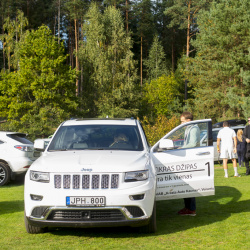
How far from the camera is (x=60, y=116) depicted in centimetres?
4084

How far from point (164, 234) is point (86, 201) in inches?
54.6

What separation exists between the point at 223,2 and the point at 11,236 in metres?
38.1

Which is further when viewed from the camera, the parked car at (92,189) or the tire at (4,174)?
the tire at (4,174)

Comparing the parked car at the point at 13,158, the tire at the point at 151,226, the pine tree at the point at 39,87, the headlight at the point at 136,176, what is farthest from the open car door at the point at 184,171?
the pine tree at the point at 39,87

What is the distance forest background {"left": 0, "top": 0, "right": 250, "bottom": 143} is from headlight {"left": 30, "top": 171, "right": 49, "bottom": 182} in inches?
970

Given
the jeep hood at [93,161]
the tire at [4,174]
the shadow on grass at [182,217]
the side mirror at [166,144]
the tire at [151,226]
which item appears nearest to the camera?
the jeep hood at [93,161]

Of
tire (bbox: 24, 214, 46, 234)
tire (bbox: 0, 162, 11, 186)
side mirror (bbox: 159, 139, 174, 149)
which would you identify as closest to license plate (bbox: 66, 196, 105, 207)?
tire (bbox: 24, 214, 46, 234)

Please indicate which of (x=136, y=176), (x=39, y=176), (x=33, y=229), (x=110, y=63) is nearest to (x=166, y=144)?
(x=136, y=176)

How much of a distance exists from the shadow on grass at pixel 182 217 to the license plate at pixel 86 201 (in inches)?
32.1

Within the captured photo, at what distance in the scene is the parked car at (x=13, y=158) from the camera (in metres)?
12.9

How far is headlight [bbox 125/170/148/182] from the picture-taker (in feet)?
18.4

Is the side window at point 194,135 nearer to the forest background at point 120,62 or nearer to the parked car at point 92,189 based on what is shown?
the parked car at point 92,189

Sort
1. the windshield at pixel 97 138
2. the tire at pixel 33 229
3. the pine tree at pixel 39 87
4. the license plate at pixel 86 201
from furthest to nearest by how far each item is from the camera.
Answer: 1. the pine tree at pixel 39 87
2. the windshield at pixel 97 138
3. the tire at pixel 33 229
4. the license plate at pixel 86 201

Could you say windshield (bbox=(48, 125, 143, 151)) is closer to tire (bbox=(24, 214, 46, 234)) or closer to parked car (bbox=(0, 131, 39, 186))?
tire (bbox=(24, 214, 46, 234))
